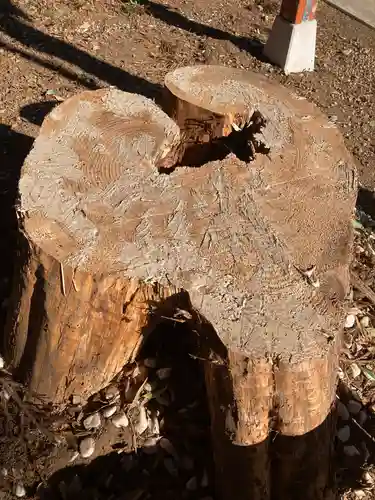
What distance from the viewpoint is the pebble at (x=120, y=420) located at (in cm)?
221

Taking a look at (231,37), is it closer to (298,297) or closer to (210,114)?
(210,114)

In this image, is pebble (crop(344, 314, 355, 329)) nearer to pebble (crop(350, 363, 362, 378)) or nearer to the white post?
pebble (crop(350, 363, 362, 378))

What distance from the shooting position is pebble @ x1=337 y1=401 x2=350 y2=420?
232 centimetres

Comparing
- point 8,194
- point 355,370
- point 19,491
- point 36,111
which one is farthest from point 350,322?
point 36,111

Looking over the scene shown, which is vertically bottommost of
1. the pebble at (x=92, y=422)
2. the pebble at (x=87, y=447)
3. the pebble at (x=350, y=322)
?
the pebble at (x=87, y=447)

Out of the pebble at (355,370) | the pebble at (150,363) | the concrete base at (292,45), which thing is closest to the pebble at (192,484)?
the pebble at (150,363)

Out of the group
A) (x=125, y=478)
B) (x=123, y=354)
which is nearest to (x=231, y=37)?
(x=123, y=354)

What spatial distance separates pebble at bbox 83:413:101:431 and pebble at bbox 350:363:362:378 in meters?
0.94

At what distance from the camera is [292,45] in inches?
162

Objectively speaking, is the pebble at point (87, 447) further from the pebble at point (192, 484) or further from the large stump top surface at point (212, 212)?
the large stump top surface at point (212, 212)

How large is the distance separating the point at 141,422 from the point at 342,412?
70 centimetres

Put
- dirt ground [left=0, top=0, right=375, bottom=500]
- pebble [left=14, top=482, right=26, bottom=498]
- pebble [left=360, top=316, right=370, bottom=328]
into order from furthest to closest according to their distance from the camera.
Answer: dirt ground [left=0, top=0, right=375, bottom=500] → pebble [left=360, top=316, right=370, bottom=328] → pebble [left=14, top=482, right=26, bottom=498]

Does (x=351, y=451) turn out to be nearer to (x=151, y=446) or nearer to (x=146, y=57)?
(x=151, y=446)

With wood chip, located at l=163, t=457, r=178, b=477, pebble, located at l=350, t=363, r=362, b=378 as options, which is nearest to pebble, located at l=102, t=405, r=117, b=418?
wood chip, located at l=163, t=457, r=178, b=477
